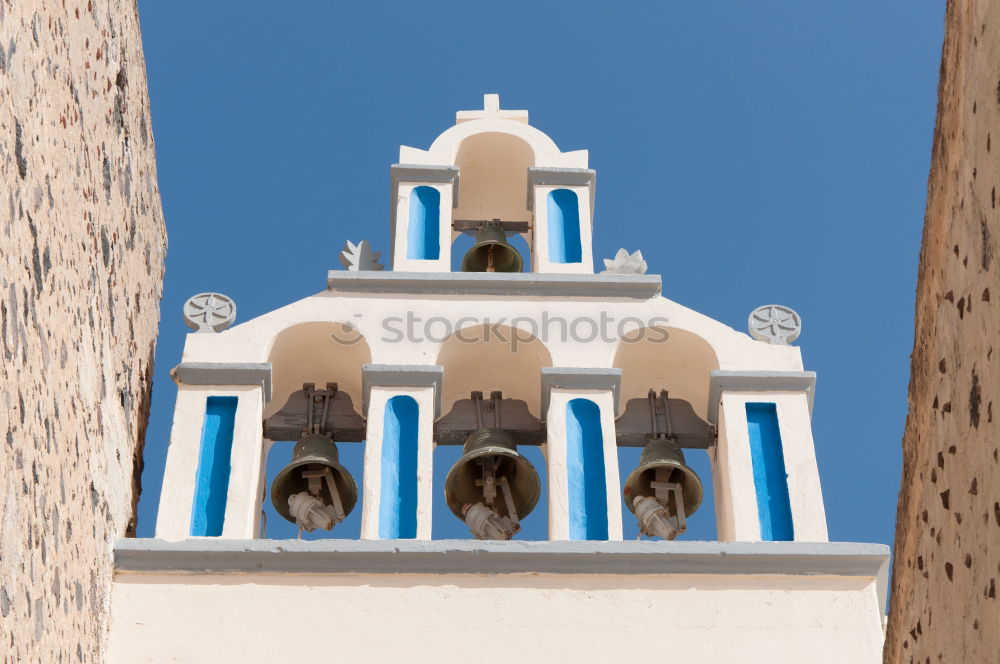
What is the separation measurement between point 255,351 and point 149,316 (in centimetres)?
66

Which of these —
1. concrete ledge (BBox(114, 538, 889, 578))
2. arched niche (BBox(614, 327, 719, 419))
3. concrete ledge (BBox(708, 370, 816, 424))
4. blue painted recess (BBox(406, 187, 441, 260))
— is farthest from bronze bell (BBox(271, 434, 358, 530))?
concrete ledge (BBox(708, 370, 816, 424))

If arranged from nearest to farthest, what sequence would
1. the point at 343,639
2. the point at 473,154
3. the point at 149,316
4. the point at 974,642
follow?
the point at 974,642 → the point at 343,639 → the point at 149,316 → the point at 473,154

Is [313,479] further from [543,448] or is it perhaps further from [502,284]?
[502,284]

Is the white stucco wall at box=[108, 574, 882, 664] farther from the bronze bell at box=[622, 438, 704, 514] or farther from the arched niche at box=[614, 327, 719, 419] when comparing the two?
the arched niche at box=[614, 327, 719, 419]

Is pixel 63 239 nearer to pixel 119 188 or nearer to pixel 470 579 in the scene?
pixel 119 188

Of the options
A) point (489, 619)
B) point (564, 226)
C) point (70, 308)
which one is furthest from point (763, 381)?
point (70, 308)

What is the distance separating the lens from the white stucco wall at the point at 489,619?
290 inches

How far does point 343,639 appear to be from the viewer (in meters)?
7.41

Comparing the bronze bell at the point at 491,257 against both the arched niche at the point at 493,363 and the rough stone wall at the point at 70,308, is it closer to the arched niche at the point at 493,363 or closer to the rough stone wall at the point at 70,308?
the arched niche at the point at 493,363

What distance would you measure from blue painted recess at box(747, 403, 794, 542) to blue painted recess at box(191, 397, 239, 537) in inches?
97.3

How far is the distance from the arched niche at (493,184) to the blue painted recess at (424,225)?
533 mm

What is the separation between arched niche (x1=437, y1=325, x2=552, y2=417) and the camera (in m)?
9.12

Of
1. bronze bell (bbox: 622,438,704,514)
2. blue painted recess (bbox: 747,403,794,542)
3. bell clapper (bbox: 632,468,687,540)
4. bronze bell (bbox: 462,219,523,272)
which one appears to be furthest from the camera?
bronze bell (bbox: 462,219,523,272)

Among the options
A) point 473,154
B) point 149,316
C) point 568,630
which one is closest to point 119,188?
point 149,316
